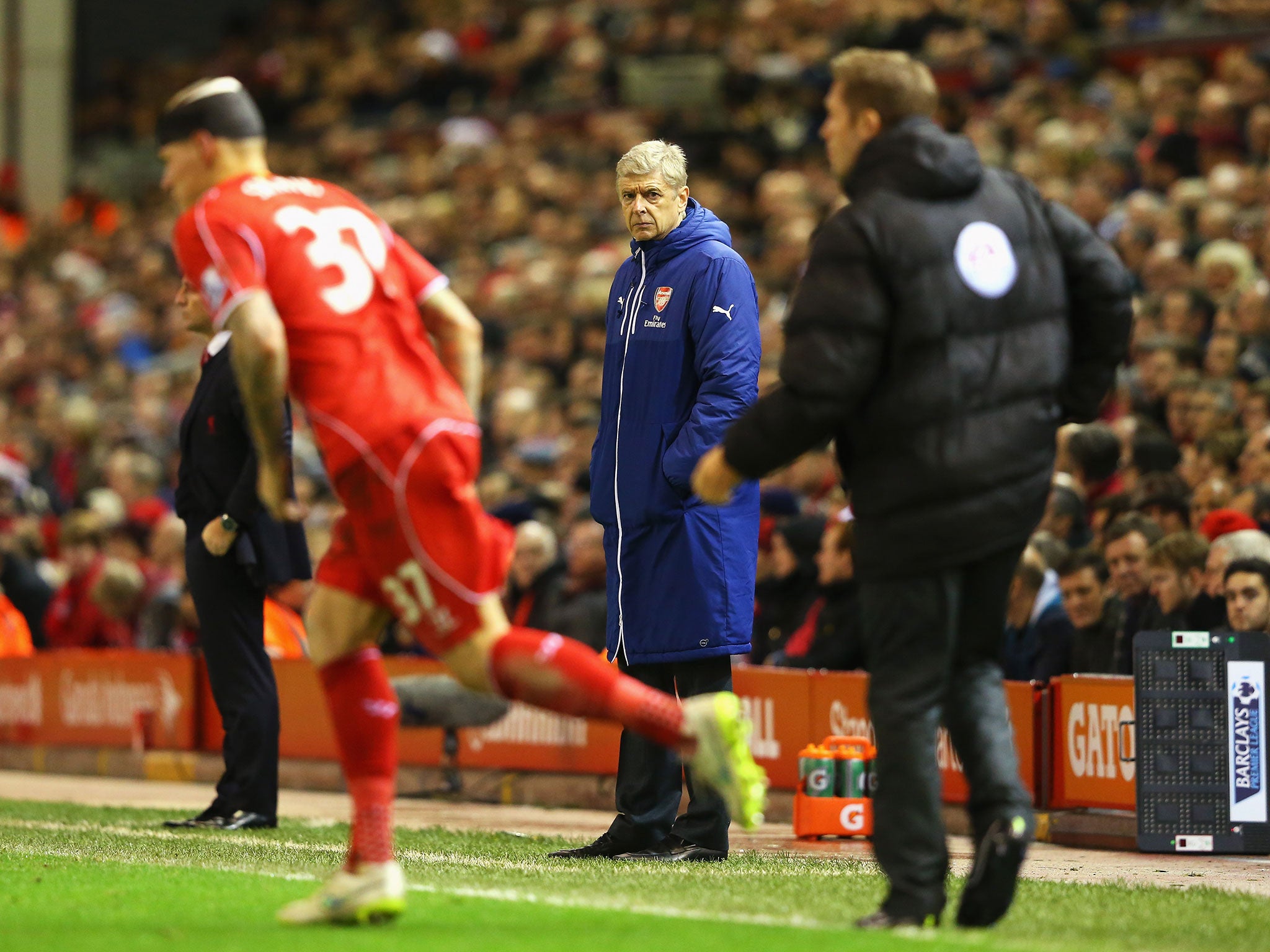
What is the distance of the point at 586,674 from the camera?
5031mm

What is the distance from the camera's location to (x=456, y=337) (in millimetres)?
5309

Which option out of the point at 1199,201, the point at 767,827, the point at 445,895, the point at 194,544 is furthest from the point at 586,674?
the point at 1199,201

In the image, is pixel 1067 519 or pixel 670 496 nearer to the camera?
pixel 670 496

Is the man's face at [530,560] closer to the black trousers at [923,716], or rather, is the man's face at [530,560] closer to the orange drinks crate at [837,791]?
the orange drinks crate at [837,791]

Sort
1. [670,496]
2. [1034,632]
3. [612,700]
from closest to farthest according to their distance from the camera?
[612,700], [670,496], [1034,632]

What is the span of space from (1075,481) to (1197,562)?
2394 millimetres

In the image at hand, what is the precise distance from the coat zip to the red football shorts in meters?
2.16

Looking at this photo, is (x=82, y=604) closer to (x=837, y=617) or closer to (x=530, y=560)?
(x=530, y=560)

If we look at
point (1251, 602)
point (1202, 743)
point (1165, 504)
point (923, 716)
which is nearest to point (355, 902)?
point (923, 716)

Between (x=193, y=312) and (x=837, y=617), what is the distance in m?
4.19

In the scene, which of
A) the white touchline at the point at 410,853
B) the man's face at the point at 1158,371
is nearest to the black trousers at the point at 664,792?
the white touchline at the point at 410,853

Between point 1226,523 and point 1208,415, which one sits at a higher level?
point 1208,415

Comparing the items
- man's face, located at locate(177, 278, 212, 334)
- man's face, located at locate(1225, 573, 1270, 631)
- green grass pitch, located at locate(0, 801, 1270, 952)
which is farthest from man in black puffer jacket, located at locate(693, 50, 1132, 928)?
man's face, located at locate(1225, 573, 1270, 631)

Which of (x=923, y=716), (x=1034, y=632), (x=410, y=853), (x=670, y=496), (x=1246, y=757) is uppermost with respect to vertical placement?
(x=670, y=496)
